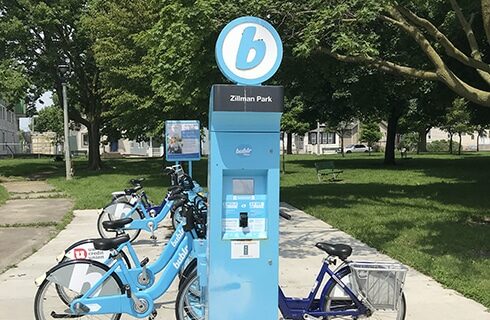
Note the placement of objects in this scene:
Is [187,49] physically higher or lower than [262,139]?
higher

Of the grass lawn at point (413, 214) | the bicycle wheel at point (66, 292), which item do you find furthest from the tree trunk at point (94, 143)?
the bicycle wheel at point (66, 292)

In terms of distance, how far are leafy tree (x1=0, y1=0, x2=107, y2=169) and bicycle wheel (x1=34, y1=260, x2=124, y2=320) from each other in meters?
20.6

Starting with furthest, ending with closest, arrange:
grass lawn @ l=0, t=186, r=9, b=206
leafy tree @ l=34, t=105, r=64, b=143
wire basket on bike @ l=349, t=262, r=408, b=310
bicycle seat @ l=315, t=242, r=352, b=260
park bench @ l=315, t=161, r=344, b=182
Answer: leafy tree @ l=34, t=105, r=64, b=143
park bench @ l=315, t=161, r=344, b=182
grass lawn @ l=0, t=186, r=9, b=206
bicycle seat @ l=315, t=242, r=352, b=260
wire basket on bike @ l=349, t=262, r=408, b=310

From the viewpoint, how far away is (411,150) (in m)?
67.3

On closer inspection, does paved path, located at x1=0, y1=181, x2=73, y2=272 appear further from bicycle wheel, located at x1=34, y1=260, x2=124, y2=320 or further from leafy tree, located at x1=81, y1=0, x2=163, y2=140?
leafy tree, located at x1=81, y1=0, x2=163, y2=140

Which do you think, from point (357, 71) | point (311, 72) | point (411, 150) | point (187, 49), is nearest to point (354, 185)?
point (357, 71)

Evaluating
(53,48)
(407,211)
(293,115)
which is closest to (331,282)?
(407,211)

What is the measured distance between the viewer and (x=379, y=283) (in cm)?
440

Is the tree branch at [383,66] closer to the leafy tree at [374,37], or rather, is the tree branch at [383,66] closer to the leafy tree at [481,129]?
the leafy tree at [374,37]

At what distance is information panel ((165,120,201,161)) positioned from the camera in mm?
11009

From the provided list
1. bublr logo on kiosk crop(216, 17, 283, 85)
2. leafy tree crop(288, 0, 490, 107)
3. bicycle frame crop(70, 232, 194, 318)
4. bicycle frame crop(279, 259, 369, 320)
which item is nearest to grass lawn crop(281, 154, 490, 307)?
bicycle frame crop(279, 259, 369, 320)

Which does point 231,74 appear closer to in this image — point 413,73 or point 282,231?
point 282,231

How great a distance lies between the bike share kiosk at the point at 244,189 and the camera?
386 centimetres

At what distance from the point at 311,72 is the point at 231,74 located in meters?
11.0
